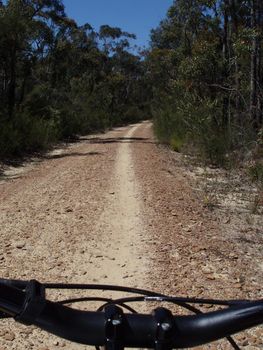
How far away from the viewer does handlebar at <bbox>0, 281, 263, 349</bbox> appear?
1271 millimetres

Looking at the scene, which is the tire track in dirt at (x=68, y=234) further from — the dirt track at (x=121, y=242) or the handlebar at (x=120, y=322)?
the handlebar at (x=120, y=322)

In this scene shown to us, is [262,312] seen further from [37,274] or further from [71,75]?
[71,75]

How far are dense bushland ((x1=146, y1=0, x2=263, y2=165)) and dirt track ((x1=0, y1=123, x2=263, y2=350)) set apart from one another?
11.5 feet

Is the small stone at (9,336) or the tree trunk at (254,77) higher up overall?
the tree trunk at (254,77)

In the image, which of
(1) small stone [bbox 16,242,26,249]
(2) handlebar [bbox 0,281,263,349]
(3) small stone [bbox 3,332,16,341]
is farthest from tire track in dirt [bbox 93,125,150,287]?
(2) handlebar [bbox 0,281,263,349]

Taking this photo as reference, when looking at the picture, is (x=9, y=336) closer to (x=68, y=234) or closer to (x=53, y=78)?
(x=68, y=234)

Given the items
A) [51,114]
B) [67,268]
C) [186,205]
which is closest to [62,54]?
[51,114]

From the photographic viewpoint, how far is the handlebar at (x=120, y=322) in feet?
4.17

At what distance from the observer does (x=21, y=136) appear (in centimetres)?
2005

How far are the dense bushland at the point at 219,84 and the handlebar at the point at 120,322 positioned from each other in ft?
32.8

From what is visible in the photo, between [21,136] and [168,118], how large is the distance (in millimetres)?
7484

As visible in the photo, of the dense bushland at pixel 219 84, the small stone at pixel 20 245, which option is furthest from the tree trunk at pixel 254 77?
the small stone at pixel 20 245

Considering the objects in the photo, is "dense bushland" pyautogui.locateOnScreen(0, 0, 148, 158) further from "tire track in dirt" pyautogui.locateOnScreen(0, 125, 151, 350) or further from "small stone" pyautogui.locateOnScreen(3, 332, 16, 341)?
"small stone" pyautogui.locateOnScreen(3, 332, 16, 341)

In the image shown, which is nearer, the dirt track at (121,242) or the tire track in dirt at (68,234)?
the dirt track at (121,242)
